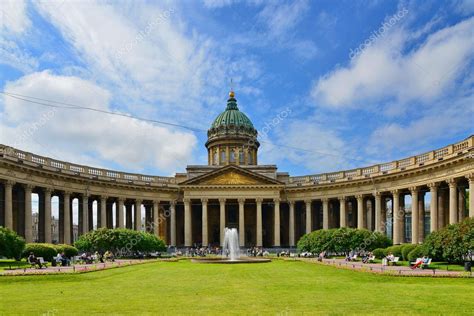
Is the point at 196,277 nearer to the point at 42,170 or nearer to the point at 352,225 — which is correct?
the point at 42,170

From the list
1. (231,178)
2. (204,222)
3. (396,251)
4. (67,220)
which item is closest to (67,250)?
(67,220)

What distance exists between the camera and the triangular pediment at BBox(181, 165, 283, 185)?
79.2 meters

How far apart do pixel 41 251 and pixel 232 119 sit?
62.2m

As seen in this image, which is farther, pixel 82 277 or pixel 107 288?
Result: pixel 82 277

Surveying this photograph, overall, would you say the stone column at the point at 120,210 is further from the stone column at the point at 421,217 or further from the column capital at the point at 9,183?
the stone column at the point at 421,217

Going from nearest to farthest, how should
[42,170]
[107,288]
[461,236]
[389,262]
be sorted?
[107,288], [461,236], [389,262], [42,170]

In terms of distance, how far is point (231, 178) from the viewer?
79.5 meters

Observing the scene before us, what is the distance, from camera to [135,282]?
2598 cm

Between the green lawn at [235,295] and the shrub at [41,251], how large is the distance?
15.3m

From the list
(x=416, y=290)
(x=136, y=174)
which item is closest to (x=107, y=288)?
(x=416, y=290)

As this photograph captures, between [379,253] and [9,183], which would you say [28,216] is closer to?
[9,183]

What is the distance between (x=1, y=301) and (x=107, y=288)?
534 centimetres

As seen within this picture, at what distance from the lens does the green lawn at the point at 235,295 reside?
16797mm

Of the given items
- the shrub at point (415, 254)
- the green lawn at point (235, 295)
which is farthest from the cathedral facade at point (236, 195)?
the green lawn at point (235, 295)
